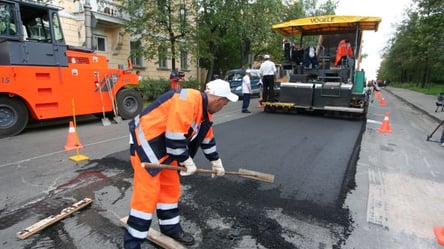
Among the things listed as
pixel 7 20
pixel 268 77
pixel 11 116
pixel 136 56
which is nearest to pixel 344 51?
pixel 268 77

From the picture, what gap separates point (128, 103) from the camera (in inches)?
352

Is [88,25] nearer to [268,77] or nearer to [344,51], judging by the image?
[268,77]

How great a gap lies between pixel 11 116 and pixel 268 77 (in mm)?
7340

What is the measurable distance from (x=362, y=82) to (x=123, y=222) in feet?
26.9

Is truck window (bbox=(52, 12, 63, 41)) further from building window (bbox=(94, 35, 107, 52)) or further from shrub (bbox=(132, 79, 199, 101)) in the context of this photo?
building window (bbox=(94, 35, 107, 52))

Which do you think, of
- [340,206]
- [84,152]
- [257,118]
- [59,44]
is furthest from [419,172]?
[59,44]

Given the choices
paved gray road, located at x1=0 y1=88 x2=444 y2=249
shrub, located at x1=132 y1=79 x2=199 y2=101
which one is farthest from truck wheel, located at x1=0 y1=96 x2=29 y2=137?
shrub, located at x1=132 y1=79 x2=199 y2=101

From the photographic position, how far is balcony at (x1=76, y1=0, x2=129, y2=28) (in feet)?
44.8

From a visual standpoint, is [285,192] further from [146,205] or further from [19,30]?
[19,30]

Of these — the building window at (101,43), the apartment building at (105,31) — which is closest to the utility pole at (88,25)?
the apartment building at (105,31)

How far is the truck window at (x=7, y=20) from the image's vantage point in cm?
614

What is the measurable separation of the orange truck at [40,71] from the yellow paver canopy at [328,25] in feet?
20.6

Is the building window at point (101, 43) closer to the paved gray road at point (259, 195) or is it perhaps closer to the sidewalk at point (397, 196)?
the paved gray road at point (259, 195)

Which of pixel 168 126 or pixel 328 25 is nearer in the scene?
pixel 168 126
